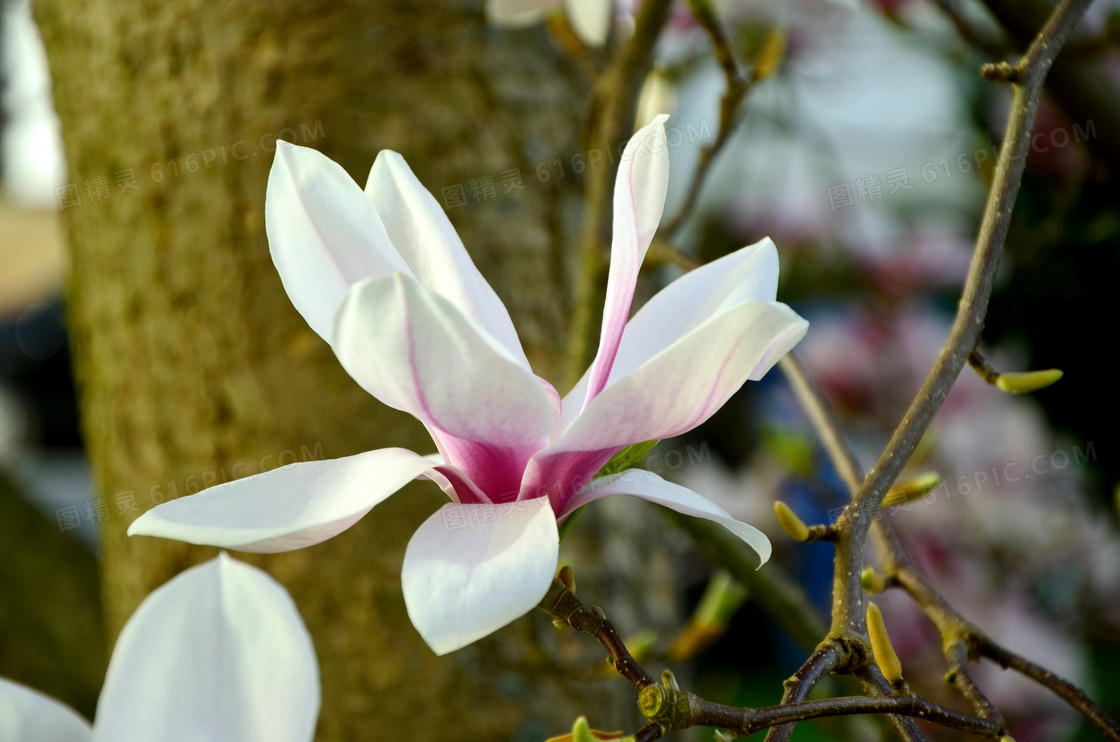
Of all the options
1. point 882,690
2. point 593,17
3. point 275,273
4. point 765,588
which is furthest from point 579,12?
point 882,690

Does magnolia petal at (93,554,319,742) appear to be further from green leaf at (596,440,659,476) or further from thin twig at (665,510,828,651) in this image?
thin twig at (665,510,828,651)

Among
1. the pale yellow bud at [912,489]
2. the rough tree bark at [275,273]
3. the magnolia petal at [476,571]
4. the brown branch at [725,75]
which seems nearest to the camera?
the magnolia petal at [476,571]

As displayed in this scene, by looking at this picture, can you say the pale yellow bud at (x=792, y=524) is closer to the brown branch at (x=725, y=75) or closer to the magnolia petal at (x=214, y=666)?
the magnolia petal at (x=214, y=666)

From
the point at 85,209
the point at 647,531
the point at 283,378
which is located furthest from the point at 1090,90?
the point at 85,209

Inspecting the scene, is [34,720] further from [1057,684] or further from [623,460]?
[1057,684]

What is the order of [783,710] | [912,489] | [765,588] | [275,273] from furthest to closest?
[275,273]
[765,588]
[912,489]
[783,710]

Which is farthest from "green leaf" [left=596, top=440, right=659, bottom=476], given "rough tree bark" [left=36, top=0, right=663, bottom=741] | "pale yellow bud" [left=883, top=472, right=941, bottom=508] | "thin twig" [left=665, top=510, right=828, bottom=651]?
"rough tree bark" [left=36, top=0, right=663, bottom=741]

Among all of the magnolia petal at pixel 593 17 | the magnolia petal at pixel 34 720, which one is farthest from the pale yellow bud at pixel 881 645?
the magnolia petal at pixel 593 17
